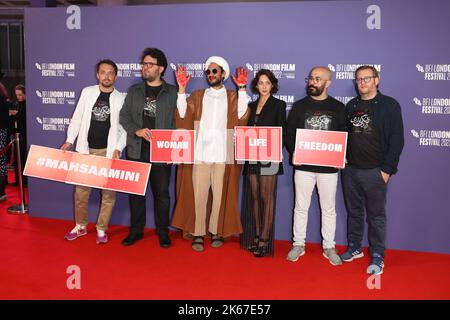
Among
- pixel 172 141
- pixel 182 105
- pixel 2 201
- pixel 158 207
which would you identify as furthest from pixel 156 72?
pixel 2 201

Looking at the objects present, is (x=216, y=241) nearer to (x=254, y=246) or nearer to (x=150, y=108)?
(x=254, y=246)

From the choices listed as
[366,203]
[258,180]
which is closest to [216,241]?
[258,180]

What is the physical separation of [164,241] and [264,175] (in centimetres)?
121

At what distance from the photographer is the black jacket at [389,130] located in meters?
3.37

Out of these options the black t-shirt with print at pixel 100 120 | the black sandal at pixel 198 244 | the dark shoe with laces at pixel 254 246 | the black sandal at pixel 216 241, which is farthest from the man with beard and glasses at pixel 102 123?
the dark shoe with laces at pixel 254 246

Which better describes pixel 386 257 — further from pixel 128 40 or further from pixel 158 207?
pixel 128 40

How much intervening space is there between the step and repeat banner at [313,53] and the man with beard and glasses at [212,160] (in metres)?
0.52

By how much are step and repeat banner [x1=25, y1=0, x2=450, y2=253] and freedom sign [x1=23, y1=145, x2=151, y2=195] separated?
2.31ft

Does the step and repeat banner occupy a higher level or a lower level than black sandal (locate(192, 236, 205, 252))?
higher

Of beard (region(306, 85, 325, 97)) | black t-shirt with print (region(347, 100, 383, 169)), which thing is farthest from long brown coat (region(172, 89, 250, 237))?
black t-shirt with print (region(347, 100, 383, 169))

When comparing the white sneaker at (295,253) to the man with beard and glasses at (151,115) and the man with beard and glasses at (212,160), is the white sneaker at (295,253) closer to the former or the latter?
the man with beard and glasses at (212,160)

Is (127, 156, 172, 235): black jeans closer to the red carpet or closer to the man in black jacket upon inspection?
the red carpet

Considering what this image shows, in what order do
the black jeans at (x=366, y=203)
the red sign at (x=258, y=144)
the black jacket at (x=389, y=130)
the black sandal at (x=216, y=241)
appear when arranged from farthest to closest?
the black sandal at (x=216, y=241) < the red sign at (x=258, y=144) < the black jeans at (x=366, y=203) < the black jacket at (x=389, y=130)

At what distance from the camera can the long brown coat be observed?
3807 millimetres
